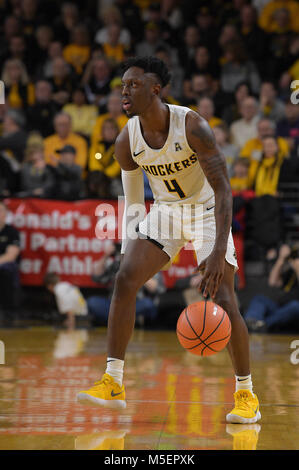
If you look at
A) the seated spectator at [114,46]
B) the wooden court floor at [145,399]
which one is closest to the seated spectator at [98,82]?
the seated spectator at [114,46]

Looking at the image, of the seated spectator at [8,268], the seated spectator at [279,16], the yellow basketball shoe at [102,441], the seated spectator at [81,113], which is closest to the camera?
the yellow basketball shoe at [102,441]

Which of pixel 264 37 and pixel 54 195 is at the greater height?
pixel 264 37

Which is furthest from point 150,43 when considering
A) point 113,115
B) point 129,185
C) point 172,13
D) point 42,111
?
point 129,185

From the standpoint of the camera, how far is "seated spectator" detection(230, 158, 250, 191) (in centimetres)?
1059

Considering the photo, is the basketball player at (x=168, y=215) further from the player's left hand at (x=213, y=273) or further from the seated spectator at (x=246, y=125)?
the seated spectator at (x=246, y=125)

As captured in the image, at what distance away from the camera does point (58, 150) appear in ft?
36.3

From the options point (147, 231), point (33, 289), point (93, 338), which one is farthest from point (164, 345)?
point (147, 231)

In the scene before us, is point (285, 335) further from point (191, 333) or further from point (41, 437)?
point (41, 437)

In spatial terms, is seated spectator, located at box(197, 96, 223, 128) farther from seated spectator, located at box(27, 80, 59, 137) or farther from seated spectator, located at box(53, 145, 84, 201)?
seated spectator, located at box(27, 80, 59, 137)

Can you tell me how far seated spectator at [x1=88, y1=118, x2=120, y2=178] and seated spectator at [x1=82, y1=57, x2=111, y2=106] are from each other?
6.12 ft

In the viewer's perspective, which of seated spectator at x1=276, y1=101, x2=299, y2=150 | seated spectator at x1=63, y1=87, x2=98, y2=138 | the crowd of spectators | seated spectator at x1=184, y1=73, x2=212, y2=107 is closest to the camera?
the crowd of spectators

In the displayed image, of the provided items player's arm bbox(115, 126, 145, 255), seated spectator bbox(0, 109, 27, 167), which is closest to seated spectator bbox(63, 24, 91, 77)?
seated spectator bbox(0, 109, 27, 167)

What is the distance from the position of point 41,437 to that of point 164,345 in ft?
15.4

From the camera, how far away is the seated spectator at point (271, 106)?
39.1 ft
